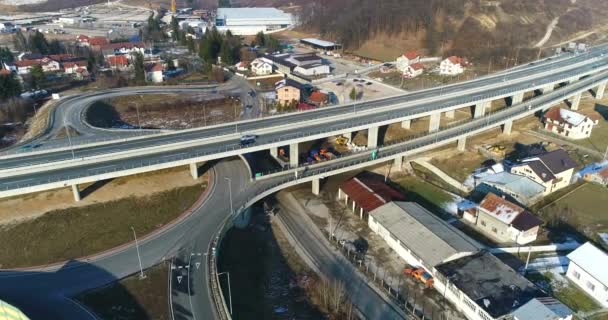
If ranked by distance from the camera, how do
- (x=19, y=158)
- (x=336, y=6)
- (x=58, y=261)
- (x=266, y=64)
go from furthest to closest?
(x=336, y=6) < (x=266, y=64) < (x=19, y=158) < (x=58, y=261)

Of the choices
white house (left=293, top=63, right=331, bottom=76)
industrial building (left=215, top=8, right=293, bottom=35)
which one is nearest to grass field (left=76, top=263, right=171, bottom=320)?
white house (left=293, top=63, right=331, bottom=76)

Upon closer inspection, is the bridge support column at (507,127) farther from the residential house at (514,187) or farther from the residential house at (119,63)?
the residential house at (119,63)

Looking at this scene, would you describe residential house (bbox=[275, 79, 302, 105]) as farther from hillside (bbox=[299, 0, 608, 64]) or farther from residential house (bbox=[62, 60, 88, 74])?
residential house (bbox=[62, 60, 88, 74])

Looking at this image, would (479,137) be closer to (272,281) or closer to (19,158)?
(272,281)

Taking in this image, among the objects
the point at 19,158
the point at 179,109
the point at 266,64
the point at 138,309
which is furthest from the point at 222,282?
the point at 266,64

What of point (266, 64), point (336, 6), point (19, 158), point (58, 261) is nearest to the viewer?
point (58, 261)

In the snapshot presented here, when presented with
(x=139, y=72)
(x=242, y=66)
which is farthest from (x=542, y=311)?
(x=242, y=66)

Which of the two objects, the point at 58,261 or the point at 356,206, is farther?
the point at 356,206
